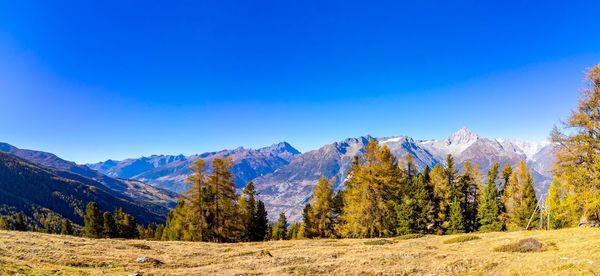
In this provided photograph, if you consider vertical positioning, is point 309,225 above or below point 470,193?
below

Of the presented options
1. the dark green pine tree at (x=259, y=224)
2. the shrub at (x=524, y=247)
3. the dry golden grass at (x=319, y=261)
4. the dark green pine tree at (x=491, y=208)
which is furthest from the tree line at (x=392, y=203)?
the shrub at (x=524, y=247)

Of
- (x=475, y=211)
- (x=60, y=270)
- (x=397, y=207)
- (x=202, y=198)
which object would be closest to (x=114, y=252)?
(x=60, y=270)

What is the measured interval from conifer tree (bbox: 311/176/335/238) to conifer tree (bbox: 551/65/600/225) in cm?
3895

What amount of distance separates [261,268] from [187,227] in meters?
39.5

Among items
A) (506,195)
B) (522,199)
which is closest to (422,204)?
(506,195)

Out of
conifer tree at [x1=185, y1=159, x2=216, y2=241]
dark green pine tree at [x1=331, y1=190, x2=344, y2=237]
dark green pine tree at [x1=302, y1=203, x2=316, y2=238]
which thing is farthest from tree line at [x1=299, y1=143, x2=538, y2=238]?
conifer tree at [x1=185, y1=159, x2=216, y2=241]

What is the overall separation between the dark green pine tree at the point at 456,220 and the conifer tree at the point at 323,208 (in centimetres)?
2175

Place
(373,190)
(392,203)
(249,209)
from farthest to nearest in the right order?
(249,209)
(392,203)
(373,190)

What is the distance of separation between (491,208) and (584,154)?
102 feet

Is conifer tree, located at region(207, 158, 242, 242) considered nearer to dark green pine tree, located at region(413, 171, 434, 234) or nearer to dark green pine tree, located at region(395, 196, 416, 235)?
dark green pine tree, located at region(395, 196, 416, 235)

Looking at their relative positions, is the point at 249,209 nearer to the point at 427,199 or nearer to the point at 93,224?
the point at 427,199

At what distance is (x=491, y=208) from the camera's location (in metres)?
59.5

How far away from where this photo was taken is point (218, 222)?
54625 millimetres

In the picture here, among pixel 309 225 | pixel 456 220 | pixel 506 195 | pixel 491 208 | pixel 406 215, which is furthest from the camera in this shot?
pixel 309 225
